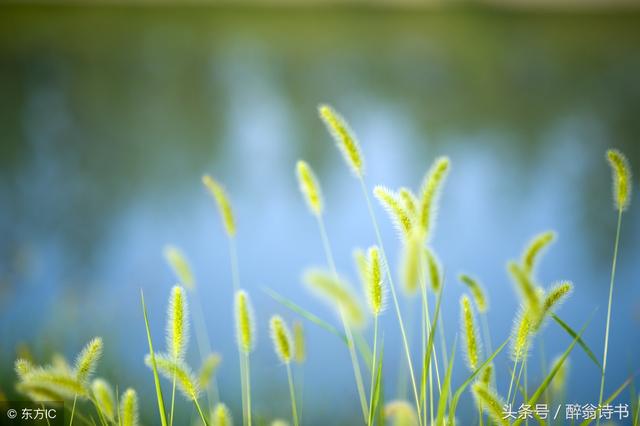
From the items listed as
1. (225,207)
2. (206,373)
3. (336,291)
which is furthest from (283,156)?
(336,291)

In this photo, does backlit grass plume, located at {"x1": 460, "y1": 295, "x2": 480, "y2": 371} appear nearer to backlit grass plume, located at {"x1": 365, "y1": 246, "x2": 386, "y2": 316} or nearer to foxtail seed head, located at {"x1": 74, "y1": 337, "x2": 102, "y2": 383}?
backlit grass plume, located at {"x1": 365, "y1": 246, "x2": 386, "y2": 316}

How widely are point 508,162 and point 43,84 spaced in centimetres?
175

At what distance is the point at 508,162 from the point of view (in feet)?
7.37

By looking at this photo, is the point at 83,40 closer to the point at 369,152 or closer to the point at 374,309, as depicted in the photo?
the point at 369,152

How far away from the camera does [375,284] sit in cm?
89

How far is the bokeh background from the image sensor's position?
5.72ft

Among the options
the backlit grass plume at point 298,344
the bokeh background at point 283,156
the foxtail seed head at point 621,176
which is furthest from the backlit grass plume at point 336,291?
the bokeh background at point 283,156

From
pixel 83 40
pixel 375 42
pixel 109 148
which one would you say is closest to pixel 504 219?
pixel 375 42

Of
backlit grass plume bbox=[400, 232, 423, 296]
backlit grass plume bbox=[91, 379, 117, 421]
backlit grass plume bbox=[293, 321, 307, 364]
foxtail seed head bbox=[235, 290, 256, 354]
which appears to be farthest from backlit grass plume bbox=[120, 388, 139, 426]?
backlit grass plume bbox=[400, 232, 423, 296]

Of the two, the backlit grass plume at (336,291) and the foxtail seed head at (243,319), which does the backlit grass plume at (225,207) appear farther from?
the backlit grass plume at (336,291)

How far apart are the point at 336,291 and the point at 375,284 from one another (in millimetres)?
108

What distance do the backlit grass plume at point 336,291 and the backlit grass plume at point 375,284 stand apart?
0.23 ft

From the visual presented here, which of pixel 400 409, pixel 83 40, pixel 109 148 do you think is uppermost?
pixel 83 40

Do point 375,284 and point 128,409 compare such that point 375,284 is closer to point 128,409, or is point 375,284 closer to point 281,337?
point 281,337
